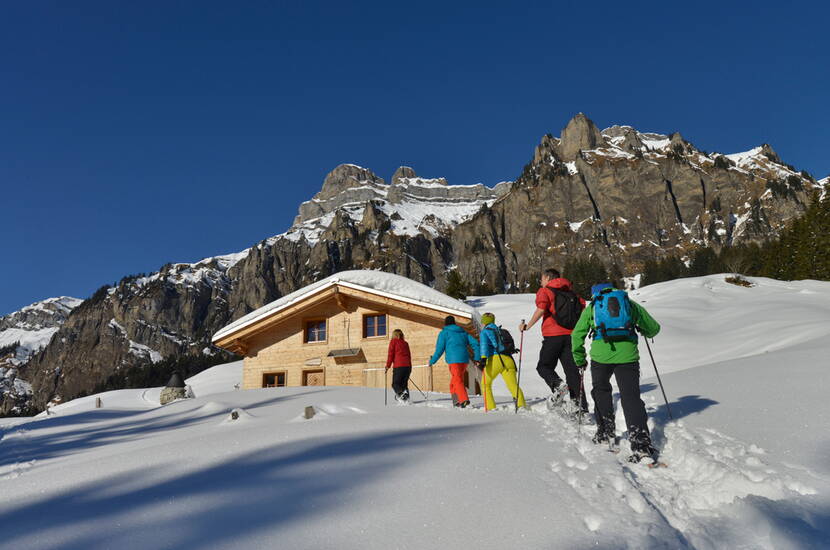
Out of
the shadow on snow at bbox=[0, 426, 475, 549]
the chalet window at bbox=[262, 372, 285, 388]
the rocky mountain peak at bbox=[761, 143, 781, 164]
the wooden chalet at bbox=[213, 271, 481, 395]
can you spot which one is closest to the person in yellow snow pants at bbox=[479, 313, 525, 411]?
the shadow on snow at bbox=[0, 426, 475, 549]

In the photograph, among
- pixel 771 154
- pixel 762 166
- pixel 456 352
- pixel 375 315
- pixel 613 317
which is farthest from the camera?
pixel 771 154

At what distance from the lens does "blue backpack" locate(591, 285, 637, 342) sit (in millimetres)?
5324

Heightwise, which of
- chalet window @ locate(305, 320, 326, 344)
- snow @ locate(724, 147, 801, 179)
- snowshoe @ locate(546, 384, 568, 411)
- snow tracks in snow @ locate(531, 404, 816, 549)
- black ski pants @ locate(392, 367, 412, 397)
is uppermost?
snow @ locate(724, 147, 801, 179)

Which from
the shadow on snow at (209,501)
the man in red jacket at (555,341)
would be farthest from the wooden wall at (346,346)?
the shadow on snow at (209,501)

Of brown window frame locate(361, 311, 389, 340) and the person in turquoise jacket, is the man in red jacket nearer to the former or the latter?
the person in turquoise jacket

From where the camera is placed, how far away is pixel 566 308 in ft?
25.0

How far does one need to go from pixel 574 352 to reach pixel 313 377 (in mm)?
14169

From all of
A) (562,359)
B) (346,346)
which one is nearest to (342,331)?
(346,346)

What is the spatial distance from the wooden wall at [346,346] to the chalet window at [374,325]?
187 mm

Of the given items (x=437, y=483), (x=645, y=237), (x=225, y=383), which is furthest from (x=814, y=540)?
(x=645, y=237)

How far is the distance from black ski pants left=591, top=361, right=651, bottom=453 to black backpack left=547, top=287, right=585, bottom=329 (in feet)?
6.97

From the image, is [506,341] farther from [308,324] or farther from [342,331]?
[308,324]

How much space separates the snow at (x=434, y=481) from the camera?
112 inches

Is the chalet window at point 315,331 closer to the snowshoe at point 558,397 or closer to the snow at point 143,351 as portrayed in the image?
the snowshoe at point 558,397
